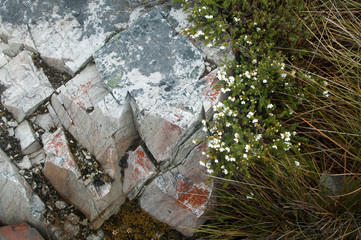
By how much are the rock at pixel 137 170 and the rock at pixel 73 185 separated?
0.55ft

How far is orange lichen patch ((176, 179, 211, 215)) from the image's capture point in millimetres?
4262

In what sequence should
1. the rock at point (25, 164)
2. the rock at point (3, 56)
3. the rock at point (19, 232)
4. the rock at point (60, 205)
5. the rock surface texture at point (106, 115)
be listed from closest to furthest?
the rock at point (19, 232)
the rock surface texture at point (106, 115)
the rock at point (25, 164)
the rock at point (60, 205)
the rock at point (3, 56)

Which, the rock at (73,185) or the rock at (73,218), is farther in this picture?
the rock at (73,218)

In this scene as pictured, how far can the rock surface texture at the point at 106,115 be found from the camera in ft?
13.2

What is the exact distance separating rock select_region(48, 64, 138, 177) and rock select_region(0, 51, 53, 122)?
0.26m

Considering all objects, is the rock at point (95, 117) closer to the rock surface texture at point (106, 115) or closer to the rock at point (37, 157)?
the rock surface texture at point (106, 115)

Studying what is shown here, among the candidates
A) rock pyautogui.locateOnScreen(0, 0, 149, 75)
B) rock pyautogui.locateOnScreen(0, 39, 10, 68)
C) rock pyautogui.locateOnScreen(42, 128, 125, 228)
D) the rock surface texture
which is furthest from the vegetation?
rock pyautogui.locateOnScreen(0, 39, 10, 68)

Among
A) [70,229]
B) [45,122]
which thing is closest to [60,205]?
[70,229]

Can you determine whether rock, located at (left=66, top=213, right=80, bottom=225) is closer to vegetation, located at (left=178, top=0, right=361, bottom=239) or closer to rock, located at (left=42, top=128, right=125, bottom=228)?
rock, located at (left=42, top=128, right=125, bottom=228)

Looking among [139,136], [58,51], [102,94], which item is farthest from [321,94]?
[58,51]

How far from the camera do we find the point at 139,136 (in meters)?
4.32

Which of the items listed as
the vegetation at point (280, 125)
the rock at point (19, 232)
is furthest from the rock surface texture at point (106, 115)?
the vegetation at point (280, 125)

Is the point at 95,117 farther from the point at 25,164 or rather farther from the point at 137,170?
the point at 25,164

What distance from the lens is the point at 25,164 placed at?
427cm
